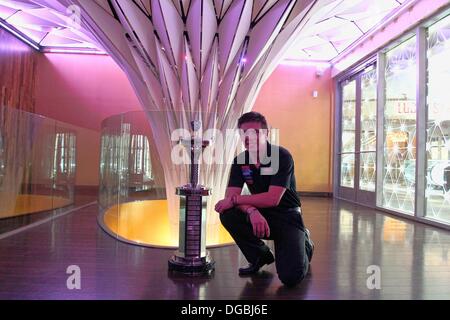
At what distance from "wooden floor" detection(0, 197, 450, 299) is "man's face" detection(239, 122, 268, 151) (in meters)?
1.15

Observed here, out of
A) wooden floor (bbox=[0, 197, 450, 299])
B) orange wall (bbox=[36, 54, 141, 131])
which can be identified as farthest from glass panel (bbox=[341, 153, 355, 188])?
orange wall (bbox=[36, 54, 141, 131])

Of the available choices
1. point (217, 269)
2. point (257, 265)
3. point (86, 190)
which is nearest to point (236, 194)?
point (257, 265)

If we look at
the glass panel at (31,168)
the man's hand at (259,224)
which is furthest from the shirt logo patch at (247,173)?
the glass panel at (31,168)

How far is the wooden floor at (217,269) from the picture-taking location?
298 cm

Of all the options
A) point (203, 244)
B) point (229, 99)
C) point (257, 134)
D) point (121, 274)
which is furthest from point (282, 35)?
point (121, 274)

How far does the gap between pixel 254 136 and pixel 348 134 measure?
977 cm

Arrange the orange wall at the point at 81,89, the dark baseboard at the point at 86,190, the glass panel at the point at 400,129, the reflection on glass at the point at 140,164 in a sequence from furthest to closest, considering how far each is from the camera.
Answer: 1. the orange wall at the point at 81,89
2. the dark baseboard at the point at 86,190
3. the glass panel at the point at 400,129
4. the reflection on glass at the point at 140,164

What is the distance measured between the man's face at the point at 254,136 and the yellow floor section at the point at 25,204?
5.33 meters

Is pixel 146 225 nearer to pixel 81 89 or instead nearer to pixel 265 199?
pixel 265 199

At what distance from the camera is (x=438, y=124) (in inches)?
286

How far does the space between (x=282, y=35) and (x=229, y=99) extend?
50.0 inches

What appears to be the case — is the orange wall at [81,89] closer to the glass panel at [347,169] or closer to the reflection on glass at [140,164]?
the reflection on glass at [140,164]
